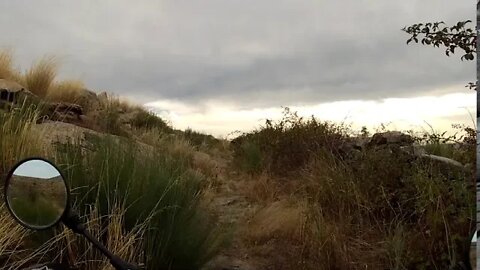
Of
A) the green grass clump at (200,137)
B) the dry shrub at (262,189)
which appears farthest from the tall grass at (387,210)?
the green grass clump at (200,137)

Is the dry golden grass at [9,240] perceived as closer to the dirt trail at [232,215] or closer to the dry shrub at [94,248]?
the dry shrub at [94,248]

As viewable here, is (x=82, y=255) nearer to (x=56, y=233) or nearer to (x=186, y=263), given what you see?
(x=56, y=233)

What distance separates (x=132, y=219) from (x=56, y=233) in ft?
2.01

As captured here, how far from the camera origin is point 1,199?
16.5 feet

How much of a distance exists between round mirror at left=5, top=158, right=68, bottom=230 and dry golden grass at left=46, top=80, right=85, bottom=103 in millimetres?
11566

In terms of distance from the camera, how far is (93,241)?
2623 mm

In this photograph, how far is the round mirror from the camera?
2.95 meters

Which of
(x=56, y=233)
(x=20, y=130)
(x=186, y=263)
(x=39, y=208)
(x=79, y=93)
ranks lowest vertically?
(x=186, y=263)

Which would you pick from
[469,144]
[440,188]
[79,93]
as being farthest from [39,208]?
[79,93]

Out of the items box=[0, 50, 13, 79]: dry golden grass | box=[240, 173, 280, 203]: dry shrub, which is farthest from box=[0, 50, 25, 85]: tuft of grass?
box=[240, 173, 280, 203]: dry shrub

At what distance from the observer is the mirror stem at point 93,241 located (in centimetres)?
263

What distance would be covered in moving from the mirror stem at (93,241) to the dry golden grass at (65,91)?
12045 millimetres

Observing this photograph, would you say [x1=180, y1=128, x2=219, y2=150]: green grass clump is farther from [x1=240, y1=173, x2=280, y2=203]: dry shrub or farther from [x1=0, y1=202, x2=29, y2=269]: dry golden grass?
[x1=0, y1=202, x2=29, y2=269]: dry golden grass

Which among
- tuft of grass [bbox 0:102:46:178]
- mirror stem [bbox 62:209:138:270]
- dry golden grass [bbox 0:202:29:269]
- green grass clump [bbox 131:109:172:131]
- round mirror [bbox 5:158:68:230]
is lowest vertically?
dry golden grass [bbox 0:202:29:269]
